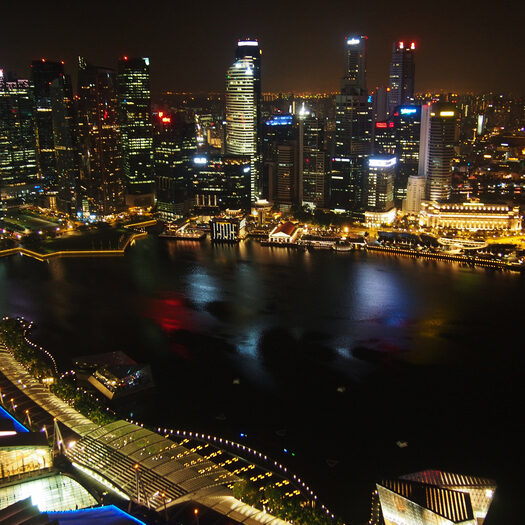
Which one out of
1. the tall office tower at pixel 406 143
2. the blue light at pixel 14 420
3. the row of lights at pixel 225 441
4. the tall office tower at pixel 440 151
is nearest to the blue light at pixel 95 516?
the row of lights at pixel 225 441

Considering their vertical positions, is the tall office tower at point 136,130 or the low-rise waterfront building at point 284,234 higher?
the tall office tower at point 136,130

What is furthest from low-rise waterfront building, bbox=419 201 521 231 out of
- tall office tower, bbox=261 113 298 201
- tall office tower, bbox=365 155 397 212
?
tall office tower, bbox=261 113 298 201

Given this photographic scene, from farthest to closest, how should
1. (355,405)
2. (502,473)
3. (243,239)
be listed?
(243,239)
(355,405)
(502,473)

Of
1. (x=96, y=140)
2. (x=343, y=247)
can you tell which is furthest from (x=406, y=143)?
(x=96, y=140)

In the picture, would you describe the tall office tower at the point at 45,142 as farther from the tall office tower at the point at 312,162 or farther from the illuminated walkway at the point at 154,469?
the illuminated walkway at the point at 154,469

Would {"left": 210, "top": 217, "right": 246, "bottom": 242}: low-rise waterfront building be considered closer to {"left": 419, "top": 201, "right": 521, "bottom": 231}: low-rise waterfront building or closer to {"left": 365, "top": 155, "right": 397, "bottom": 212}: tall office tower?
{"left": 365, "top": 155, "right": 397, "bottom": 212}: tall office tower

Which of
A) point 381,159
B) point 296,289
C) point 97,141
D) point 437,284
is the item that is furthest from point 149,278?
point 381,159

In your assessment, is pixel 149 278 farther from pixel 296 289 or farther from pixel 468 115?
pixel 468 115
